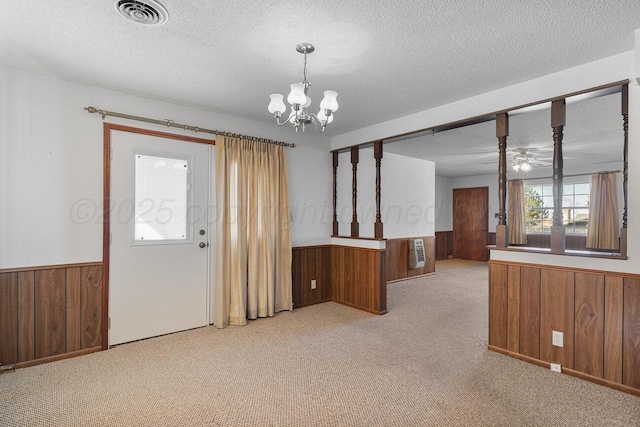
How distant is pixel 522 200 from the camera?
779cm

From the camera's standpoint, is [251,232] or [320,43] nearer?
[320,43]

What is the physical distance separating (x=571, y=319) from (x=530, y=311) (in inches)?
11.5

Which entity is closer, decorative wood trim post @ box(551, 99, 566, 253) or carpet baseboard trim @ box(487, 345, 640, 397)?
carpet baseboard trim @ box(487, 345, 640, 397)

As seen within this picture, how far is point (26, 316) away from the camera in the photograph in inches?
104

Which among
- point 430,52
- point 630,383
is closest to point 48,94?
point 430,52

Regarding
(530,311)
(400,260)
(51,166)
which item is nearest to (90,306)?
(51,166)

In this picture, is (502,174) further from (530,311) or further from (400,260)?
(400,260)

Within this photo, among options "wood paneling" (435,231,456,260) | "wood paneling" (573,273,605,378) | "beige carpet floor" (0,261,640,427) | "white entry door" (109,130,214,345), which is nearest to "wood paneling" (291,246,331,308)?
"beige carpet floor" (0,261,640,427)

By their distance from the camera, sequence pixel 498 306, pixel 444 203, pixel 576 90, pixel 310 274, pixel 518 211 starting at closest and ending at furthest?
pixel 576 90 → pixel 498 306 → pixel 310 274 → pixel 518 211 → pixel 444 203

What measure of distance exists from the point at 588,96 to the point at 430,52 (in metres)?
1.41

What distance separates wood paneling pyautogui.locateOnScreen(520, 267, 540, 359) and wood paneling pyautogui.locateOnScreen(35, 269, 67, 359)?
4.13 m

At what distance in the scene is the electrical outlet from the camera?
2.57 m

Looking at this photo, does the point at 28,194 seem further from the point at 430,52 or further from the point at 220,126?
the point at 430,52

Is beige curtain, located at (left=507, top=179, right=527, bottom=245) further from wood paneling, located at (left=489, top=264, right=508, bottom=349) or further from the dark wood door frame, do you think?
the dark wood door frame
